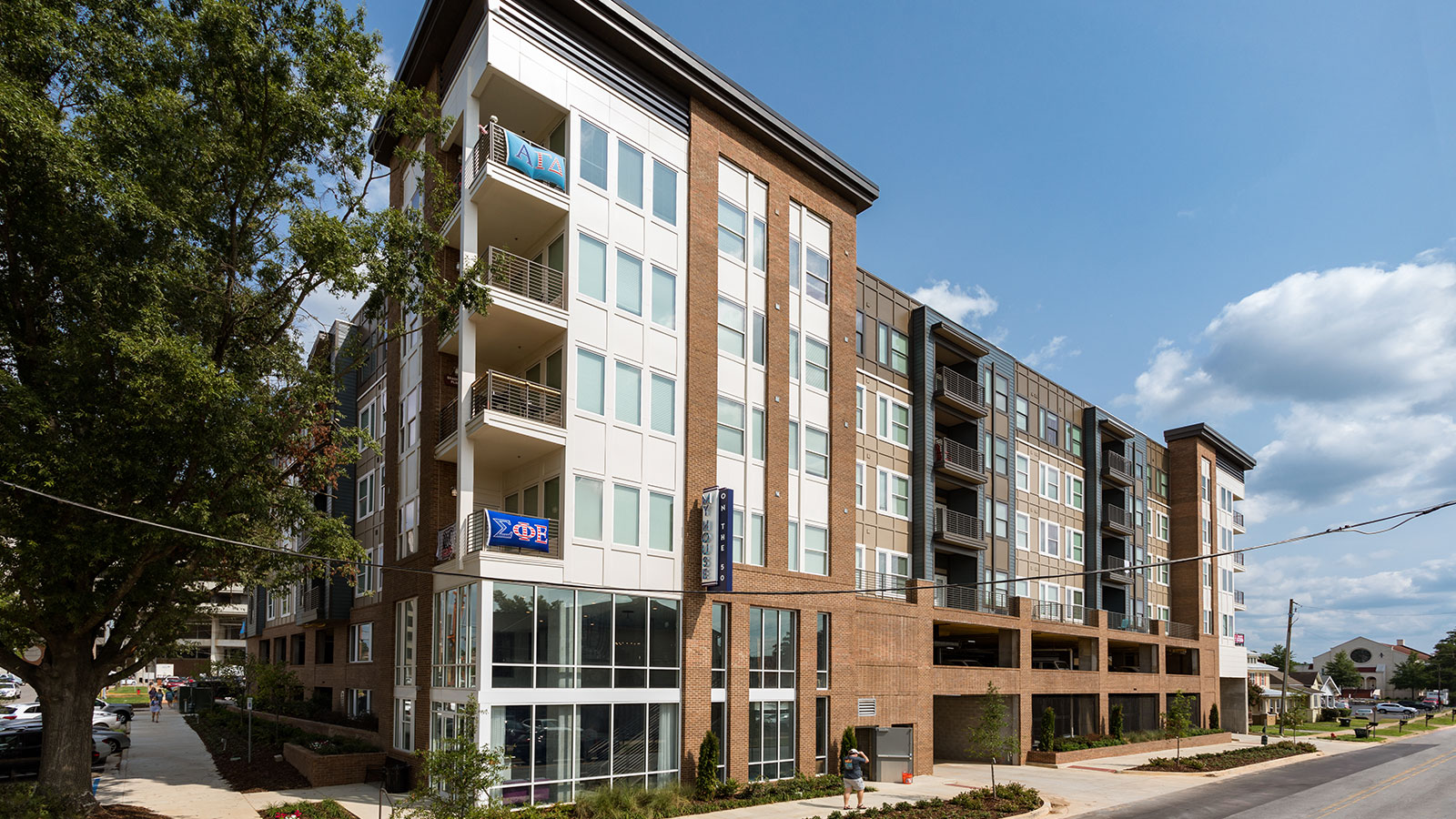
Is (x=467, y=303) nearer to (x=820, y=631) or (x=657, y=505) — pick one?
(x=657, y=505)

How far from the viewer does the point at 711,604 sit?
26.1 metres

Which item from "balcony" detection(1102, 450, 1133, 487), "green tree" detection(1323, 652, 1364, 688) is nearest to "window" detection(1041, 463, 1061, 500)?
"balcony" detection(1102, 450, 1133, 487)

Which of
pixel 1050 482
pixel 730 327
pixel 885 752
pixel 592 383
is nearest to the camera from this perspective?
pixel 592 383

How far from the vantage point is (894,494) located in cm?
3772

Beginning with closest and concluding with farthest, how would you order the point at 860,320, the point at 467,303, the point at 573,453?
Result: the point at 467,303 < the point at 573,453 < the point at 860,320

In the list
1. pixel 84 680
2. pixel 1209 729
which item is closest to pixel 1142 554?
pixel 1209 729

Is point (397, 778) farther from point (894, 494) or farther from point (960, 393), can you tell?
point (960, 393)

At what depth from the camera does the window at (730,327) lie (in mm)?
27906

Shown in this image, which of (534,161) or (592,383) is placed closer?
(534,161)

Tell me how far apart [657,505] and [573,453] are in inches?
121

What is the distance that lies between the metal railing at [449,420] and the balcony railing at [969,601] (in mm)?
21637

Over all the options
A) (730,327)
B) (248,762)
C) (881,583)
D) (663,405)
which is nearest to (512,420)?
(663,405)

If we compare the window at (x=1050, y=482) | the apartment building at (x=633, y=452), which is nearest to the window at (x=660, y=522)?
the apartment building at (x=633, y=452)

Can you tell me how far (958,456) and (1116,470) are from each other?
1914 cm
